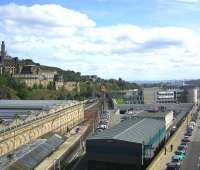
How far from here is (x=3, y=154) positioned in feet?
187

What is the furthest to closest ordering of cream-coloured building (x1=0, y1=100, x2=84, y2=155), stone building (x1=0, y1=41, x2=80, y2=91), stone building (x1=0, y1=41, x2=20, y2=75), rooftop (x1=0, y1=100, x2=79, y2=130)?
stone building (x1=0, y1=41, x2=20, y2=75), stone building (x1=0, y1=41, x2=80, y2=91), rooftop (x1=0, y1=100, x2=79, y2=130), cream-coloured building (x1=0, y1=100, x2=84, y2=155)

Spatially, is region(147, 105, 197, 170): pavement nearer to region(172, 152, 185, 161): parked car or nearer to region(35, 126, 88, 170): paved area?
region(172, 152, 185, 161): parked car

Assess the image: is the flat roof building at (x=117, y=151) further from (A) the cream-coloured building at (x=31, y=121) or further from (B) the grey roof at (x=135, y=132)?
(A) the cream-coloured building at (x=31, y=121)

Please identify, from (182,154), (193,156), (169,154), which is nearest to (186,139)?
(169,154)

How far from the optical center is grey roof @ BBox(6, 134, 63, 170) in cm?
4997

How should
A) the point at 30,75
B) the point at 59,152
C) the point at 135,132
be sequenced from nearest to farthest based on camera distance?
the point at 135,132 → the point at 59,152 → the point at 30,75

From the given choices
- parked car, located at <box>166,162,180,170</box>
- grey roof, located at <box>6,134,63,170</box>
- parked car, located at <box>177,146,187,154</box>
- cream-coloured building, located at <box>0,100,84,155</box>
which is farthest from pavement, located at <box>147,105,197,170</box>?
cream-coloured building, located at <box>0,100,84,155</box>

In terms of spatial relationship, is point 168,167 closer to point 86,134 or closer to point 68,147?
point 68,147

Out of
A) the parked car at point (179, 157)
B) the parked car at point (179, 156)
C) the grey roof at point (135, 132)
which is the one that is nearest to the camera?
the parked car at point (179, 157)

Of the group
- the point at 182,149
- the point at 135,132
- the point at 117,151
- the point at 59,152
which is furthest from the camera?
the point at 59,152

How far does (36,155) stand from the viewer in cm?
5666

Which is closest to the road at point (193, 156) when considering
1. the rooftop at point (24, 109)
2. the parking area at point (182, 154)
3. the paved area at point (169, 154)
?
the parking area at point (182, 154)

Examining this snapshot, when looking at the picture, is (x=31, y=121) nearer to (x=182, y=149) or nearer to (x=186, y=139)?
(x=186, y=139)

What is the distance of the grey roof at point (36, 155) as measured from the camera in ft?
164
